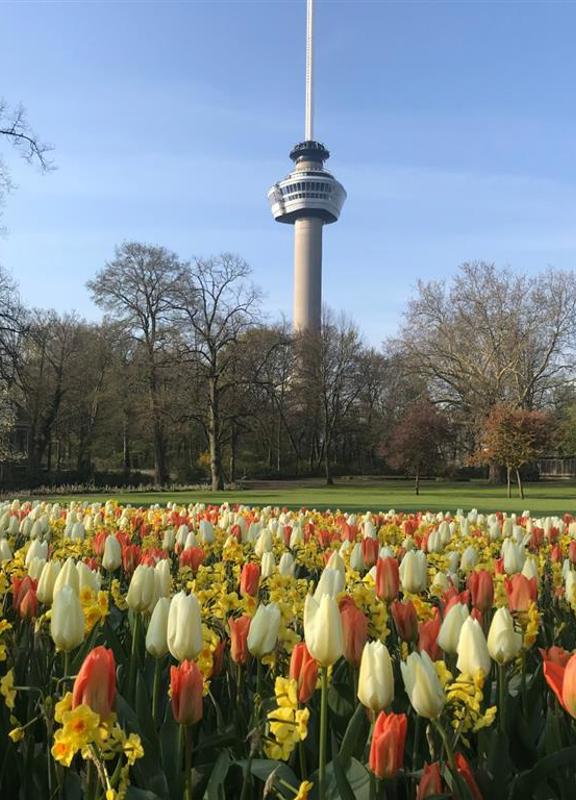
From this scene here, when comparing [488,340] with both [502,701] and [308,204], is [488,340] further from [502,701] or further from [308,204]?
[308,204]

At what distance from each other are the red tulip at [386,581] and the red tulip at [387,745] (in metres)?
1.32

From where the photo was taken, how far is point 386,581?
9.01 ft

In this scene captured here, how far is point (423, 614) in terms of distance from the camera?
8.52 ft

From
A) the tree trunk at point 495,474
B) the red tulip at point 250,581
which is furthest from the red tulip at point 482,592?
the tree trunk at point 495,474

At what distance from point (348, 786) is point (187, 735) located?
1.16ft

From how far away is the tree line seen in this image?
114 feet

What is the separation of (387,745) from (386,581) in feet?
4.41

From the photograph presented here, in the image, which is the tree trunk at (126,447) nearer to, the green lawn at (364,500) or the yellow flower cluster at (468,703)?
the green lawn at (364,500)

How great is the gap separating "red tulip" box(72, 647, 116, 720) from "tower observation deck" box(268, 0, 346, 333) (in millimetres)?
95927

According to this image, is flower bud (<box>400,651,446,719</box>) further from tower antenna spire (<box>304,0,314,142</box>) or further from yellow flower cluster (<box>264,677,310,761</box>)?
tower antenna spire (<box>304,0,314,142</box>)

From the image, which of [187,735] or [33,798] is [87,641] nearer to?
[33,798]

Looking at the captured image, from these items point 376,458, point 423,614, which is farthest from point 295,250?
point 423,614

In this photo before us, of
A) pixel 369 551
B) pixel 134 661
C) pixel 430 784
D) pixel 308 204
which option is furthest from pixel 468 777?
pixel 308 204

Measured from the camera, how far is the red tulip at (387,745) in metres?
1.41
